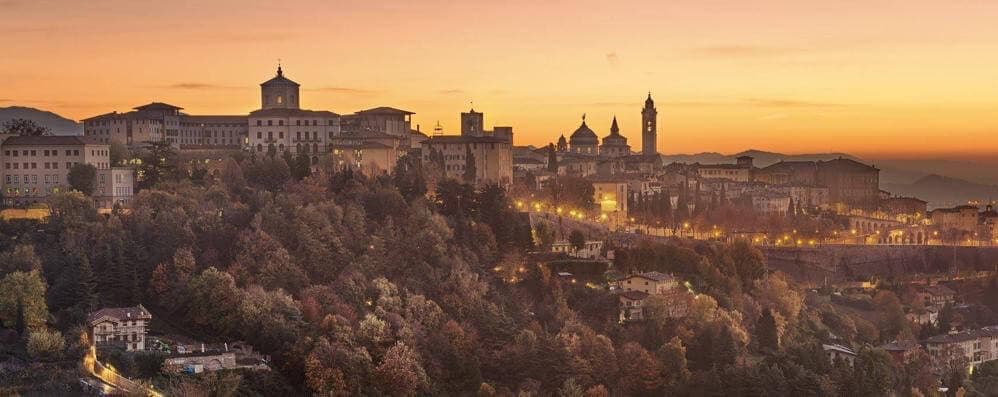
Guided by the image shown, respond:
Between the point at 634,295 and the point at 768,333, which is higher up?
the point at 634,295

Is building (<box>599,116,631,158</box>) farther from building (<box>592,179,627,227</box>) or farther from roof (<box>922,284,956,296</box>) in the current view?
roof (<box>922,284,956,296</box>)

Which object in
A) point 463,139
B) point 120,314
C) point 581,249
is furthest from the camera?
point 463,139

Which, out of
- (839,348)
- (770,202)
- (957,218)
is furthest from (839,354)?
(957,218)

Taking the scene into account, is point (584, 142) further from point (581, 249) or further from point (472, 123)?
point (581, 249)

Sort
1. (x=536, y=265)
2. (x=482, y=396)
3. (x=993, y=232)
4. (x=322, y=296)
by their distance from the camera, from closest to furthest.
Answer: (x=482, y=396) → (x=322, y=296) → (x=536, y=265) → (x=993, y=232)

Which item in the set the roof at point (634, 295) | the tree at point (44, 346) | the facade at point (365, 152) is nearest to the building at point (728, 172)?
the facade at point (365, 152)

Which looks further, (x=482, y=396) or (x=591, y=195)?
(x=591, y=195)

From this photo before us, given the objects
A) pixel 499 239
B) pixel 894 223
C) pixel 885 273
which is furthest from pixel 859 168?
pixel 499 239

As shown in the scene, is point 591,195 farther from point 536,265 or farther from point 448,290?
point 448,290
